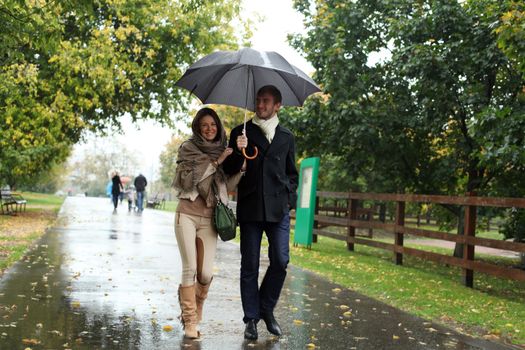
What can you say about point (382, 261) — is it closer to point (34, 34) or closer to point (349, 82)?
point (349, 82)

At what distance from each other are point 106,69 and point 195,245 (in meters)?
13.9

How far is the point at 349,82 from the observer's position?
15.0 metres

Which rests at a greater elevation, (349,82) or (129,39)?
(129,39)

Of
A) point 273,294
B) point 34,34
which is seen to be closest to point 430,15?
point 34,34

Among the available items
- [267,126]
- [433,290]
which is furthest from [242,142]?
[433,290]

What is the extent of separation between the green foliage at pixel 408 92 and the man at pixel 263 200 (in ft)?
22.5

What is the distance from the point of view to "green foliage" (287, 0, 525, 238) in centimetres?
1280

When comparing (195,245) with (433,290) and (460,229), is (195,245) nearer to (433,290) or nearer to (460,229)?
(433,290)

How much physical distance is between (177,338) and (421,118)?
10.2 m

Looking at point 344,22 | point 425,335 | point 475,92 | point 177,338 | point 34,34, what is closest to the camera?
point 177,338

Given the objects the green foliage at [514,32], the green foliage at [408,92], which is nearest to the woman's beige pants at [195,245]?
the green foliage at [514,32]

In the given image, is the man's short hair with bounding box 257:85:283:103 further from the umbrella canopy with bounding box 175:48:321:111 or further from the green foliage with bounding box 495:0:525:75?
the green foliage with bounding box 495:0:525:75

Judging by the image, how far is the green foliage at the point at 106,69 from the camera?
707 inches

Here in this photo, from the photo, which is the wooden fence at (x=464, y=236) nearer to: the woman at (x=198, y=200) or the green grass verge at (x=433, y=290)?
the green grass verge at (x=433, y=290)
